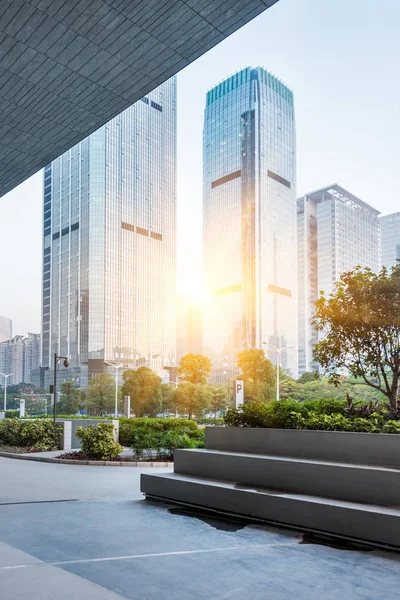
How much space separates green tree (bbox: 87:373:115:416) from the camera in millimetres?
65438

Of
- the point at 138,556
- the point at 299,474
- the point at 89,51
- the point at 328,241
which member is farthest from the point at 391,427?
the point at 328,241

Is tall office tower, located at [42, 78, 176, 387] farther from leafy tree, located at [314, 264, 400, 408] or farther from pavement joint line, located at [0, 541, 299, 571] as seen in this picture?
pavement joint line, located at [0, 541, 299, 571]

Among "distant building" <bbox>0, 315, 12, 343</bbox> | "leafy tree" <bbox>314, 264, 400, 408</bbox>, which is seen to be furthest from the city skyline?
"leafy tree" <bbox>314, 264, 400, 408</bbox>

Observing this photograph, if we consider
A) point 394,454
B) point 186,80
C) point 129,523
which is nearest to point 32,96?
point 129,523

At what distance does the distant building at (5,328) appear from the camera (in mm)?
188375

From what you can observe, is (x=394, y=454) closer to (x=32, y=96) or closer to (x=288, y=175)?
(x=32, y=96)

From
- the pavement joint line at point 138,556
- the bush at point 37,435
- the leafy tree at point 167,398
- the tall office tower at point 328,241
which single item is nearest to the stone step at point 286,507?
the pavement joint line at point 138,556

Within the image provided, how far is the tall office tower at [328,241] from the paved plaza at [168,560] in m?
136

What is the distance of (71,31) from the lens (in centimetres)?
632

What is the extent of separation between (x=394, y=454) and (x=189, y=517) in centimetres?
239

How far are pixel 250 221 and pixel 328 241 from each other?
2483 cm

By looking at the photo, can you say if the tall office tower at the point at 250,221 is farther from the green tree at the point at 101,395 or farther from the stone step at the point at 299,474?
the stone step at the point at 299,474

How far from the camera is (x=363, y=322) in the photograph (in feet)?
32.2

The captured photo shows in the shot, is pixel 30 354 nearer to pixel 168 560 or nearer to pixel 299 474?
pixel 299 474
